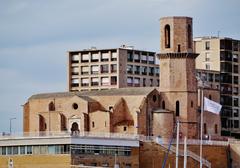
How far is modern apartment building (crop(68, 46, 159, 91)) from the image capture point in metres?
177

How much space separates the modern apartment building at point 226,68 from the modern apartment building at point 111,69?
8294 millimetres

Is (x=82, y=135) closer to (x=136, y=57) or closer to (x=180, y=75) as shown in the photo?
(x=180, y=75)

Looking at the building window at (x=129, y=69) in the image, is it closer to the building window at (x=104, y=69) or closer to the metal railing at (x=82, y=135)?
the building window at (x=104, y=69)

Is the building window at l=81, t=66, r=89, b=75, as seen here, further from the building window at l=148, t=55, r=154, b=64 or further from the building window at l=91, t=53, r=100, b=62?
the building window at l=148, t=55, r=154, b=64

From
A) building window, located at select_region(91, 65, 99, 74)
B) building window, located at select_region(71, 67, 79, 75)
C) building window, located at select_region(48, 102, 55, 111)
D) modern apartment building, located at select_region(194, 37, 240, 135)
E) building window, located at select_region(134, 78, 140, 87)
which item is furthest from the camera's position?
building window, located at select_region(71, 67, 79, 75)

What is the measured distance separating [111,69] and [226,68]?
17864 millimetres

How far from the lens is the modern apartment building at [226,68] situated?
7062 inches

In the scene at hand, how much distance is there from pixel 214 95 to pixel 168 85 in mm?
14060

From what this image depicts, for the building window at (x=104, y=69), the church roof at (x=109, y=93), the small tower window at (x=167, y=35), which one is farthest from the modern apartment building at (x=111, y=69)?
the small tower window at (x=167, y=35)

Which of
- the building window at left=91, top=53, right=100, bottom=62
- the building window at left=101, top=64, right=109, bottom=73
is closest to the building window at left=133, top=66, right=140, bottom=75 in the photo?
the building window at left=101, top=64, right=109, bottom=73

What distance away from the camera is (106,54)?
177 metres

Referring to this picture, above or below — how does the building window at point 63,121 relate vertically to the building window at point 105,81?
below

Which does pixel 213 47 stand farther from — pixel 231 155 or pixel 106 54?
pixel 231 155

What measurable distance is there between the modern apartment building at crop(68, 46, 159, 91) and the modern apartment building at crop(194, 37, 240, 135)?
8.29 meters
